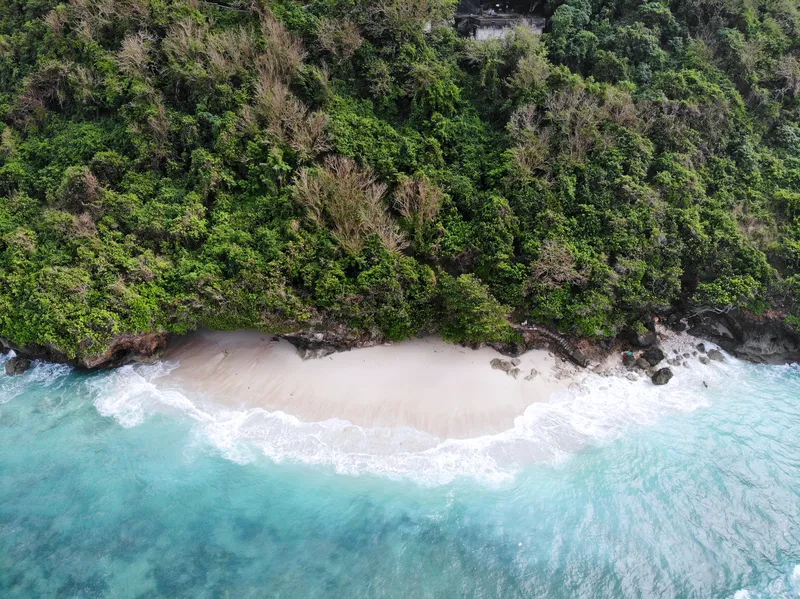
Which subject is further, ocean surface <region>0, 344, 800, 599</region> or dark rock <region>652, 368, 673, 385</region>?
dark rock <region>652, 368, 673, 385</region>

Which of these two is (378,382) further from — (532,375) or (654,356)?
(654,356)

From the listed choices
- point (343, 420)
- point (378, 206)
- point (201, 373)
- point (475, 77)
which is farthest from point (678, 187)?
point (201, 373)

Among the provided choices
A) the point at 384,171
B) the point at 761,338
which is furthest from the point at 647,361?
the point at 384,171

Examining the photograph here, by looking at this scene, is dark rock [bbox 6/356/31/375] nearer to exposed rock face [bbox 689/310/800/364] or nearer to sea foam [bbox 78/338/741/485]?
sea foam [bbox 78/338/741/485]

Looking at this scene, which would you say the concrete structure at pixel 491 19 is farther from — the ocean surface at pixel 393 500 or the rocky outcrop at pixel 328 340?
the ocean surface at pixel 393 500

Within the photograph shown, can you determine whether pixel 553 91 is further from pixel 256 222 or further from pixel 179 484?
pixel 179 484

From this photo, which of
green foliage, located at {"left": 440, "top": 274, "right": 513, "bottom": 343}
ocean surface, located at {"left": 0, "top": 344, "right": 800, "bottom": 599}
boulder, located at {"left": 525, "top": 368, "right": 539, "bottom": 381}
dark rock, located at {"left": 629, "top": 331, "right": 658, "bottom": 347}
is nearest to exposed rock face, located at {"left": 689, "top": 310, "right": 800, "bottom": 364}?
ocean surface, located at {"left": 0, "top": 344, "right": 800, "bottom": 599}

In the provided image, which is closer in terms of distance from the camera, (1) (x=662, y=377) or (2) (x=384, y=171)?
(1) (x=662, y=377)
